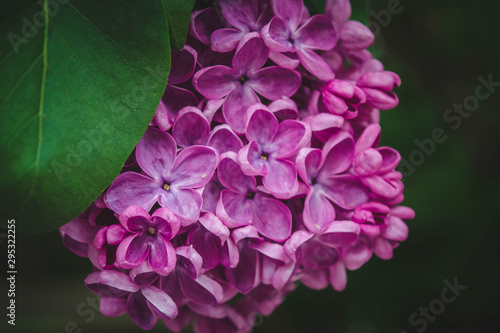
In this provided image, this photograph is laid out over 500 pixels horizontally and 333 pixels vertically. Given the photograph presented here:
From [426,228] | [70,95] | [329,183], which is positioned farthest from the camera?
[426,228]

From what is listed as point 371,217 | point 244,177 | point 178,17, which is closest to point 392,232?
point 371,217

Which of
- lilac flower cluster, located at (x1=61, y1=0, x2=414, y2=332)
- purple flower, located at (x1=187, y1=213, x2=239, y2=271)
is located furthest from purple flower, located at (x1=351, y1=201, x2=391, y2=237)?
purple flower, located at (x1=187, y1=213, x2=239, y2=271)

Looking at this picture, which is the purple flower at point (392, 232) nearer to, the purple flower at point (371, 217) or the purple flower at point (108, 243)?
the purple flower at point (371, 217)

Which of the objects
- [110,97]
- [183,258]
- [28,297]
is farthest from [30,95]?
[28,297]

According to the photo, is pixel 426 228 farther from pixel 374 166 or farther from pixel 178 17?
pixel 178 17

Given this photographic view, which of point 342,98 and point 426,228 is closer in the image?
point 342,98

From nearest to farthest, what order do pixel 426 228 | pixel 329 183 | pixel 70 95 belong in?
pixel 70 95, pixel 329 183, pixel 426 228

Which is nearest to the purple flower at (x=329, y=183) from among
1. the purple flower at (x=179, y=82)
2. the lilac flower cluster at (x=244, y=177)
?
the lilac flower cluster at (x=244, y=177)

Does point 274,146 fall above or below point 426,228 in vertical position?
above
